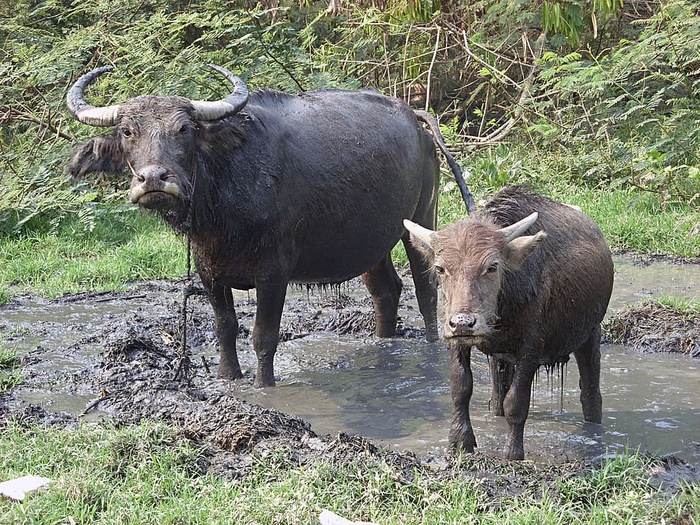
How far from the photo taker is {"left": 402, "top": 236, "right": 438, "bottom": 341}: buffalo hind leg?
8.24 m

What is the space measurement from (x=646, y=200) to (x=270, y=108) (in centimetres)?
614

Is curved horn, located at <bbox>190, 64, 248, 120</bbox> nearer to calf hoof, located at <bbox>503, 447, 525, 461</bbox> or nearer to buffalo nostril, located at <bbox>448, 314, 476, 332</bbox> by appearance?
buffalo nostril, located at <bbox>448, 314, 476, 332</bbox>

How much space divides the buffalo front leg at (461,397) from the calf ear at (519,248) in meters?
0.58

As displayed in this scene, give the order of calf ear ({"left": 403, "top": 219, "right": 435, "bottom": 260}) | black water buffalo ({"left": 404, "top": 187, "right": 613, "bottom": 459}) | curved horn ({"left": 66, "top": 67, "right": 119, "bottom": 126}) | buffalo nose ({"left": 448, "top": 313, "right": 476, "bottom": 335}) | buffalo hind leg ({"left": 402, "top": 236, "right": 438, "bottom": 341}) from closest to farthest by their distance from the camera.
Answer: buffalo nose ({"left": 448, "top": 313, "right": 476, "bottom": 335}), black water buffalo ({"left": 404, "top": 187, "right": 613, "bottom": 459}), calf ear ({"left": 403, "top": 219, "right": 435, "bottom": 260}), curved horn ({"left": 66, "top": 67, "right": 119, "bottom": 126}), buffalo hind leg ({"left": 402, "top": 236, "right": 438, "bottom": 341})

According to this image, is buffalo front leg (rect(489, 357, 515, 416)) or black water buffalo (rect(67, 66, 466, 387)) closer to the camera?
buffalo front leg (rect(489, 357, 515, 416))

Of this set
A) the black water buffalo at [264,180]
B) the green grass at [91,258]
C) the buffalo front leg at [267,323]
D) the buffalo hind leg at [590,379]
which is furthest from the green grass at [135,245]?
the buffalo hind leg at [590,379]

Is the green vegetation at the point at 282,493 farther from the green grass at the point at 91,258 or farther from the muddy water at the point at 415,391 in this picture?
the green grass at the point at 91,258

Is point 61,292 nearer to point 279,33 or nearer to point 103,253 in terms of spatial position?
point 103,253

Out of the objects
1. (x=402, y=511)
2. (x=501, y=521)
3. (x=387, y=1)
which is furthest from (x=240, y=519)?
(x=387, y=1)

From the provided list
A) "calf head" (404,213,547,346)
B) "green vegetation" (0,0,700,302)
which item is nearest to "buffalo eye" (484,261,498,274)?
"calf head" (404,213,547,346)

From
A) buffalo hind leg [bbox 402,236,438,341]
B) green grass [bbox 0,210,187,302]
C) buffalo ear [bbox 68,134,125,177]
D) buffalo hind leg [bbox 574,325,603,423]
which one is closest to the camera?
buffalo hind leg [bbox 574,325,603,423]

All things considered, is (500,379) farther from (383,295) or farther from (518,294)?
(383,295)

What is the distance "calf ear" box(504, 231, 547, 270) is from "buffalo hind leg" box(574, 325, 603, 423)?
49.5 inches

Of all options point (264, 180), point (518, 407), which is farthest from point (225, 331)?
point (518, 407)
